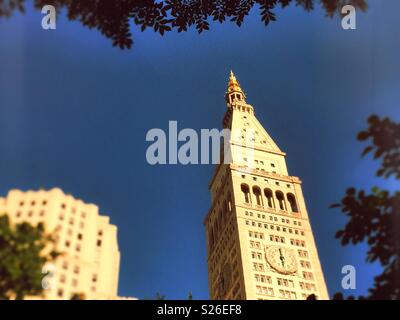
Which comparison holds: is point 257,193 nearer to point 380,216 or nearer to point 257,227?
point 257,227

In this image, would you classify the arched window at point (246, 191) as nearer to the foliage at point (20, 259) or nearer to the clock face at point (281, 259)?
the clock face at point (281, 259)

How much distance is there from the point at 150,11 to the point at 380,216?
7122 millimetres

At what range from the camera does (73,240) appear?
39.3ft

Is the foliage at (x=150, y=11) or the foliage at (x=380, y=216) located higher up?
the foliage at (x=150, y=11)

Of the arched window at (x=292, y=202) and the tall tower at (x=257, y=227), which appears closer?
the tall tower at (x=257, y=227)

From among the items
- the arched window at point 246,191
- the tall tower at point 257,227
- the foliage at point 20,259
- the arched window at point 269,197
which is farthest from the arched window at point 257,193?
the foliage at point 20,259

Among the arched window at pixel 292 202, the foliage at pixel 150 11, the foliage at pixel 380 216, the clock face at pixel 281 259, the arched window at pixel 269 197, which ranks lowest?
the foliage at pixel 380 216

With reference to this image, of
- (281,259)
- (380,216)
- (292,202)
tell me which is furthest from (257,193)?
(380,216)

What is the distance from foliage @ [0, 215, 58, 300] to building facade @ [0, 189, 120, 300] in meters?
0.51

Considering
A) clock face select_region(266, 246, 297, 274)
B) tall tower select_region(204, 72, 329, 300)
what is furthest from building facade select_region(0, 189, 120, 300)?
clock face select_region(266, 246, 297, 274)

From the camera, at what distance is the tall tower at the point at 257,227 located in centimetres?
5122

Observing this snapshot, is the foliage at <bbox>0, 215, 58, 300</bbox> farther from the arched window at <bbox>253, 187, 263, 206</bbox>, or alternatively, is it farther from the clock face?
the arched window at <bbox>253, 187, 263, 206</bbox>

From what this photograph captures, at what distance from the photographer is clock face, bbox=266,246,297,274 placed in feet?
171
